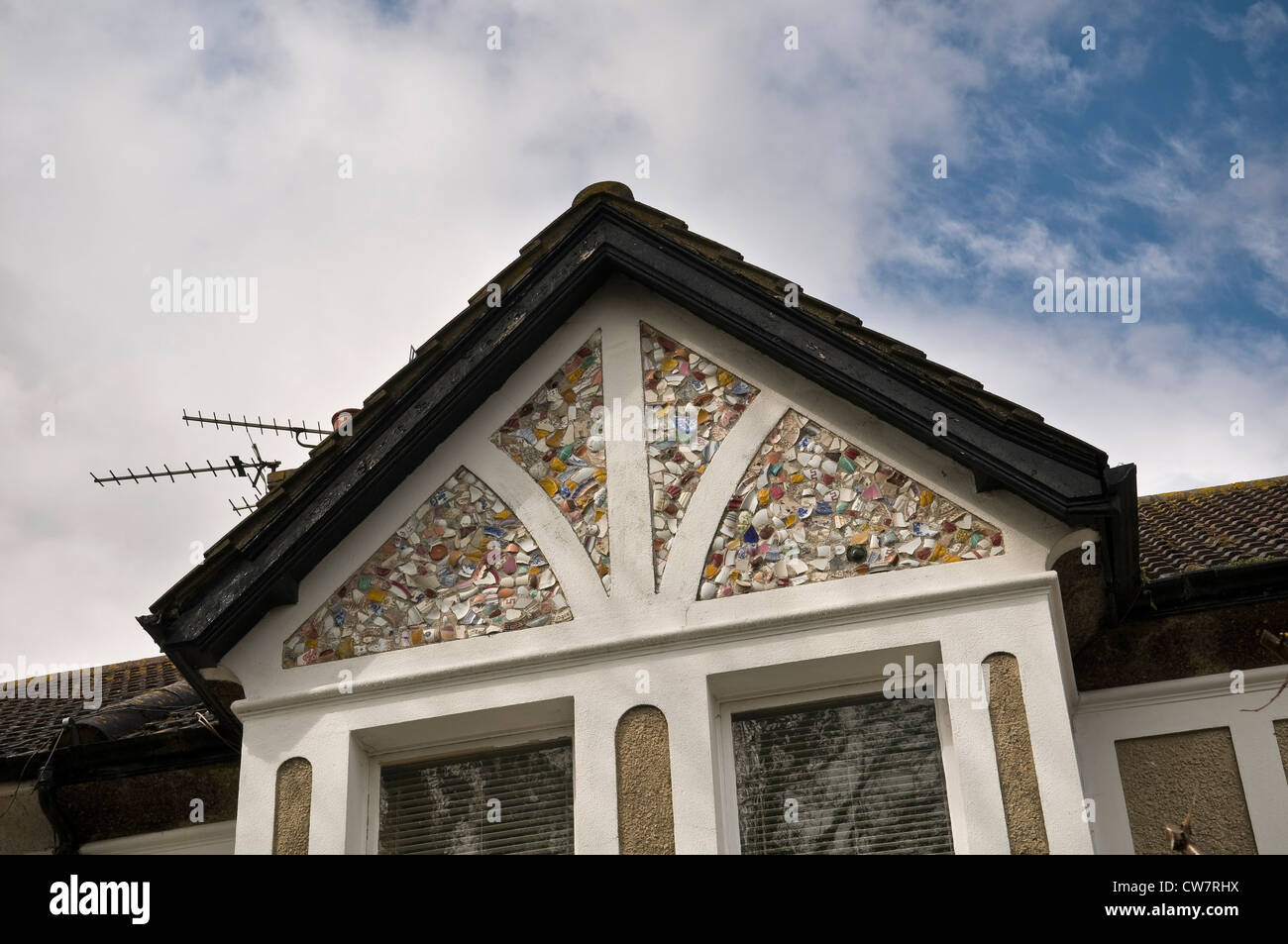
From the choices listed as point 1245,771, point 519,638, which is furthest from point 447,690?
point 1245,771

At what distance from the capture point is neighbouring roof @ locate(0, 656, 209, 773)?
32.0ft

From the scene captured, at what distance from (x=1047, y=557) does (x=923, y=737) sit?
105 centimetres

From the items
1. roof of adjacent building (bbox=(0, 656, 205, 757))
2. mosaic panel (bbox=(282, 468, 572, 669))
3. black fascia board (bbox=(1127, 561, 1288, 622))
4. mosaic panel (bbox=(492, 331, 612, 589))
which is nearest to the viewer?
mosaic panel (bbox=(282, 468, 572, 669))

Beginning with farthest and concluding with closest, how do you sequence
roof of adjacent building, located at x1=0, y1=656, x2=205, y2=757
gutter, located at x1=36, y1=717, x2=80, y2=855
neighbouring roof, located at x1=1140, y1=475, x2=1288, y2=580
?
roof of adjacent building, located at x1=0, y1=656, x2=205, y2=757, gutter, located at x1=36, y1=717, x2=80, y2=855, neighbouring roof, located at x1=1140, y1=475, x2=1288, y2=580

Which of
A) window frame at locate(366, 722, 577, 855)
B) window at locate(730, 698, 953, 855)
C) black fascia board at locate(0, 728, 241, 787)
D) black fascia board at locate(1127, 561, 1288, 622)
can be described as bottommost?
window at locate(730, 698, 953, 855)

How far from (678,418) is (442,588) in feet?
4.99

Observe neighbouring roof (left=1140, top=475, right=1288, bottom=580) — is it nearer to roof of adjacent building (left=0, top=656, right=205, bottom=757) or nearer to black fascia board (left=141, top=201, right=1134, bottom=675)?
black fascia board (left=141, top=201, right=1134, bottom=675)

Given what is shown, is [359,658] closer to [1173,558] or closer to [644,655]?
[644,655]

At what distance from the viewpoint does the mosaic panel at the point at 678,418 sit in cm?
885

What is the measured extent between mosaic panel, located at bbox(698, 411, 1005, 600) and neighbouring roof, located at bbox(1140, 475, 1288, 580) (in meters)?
1.48

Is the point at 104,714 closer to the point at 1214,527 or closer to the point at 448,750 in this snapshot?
the point at 448,750

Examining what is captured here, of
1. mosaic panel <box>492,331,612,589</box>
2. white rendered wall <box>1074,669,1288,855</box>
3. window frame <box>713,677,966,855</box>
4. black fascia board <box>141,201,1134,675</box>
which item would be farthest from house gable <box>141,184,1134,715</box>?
white rendered wall <box>1074,669,1288,855</box>

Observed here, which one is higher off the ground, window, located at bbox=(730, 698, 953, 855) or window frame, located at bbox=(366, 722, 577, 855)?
window frame, located at bbox=(366, 722, 577, 855)

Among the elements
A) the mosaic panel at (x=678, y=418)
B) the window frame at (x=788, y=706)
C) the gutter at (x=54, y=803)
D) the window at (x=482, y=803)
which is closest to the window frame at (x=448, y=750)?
the window at (x=482, y=803)
